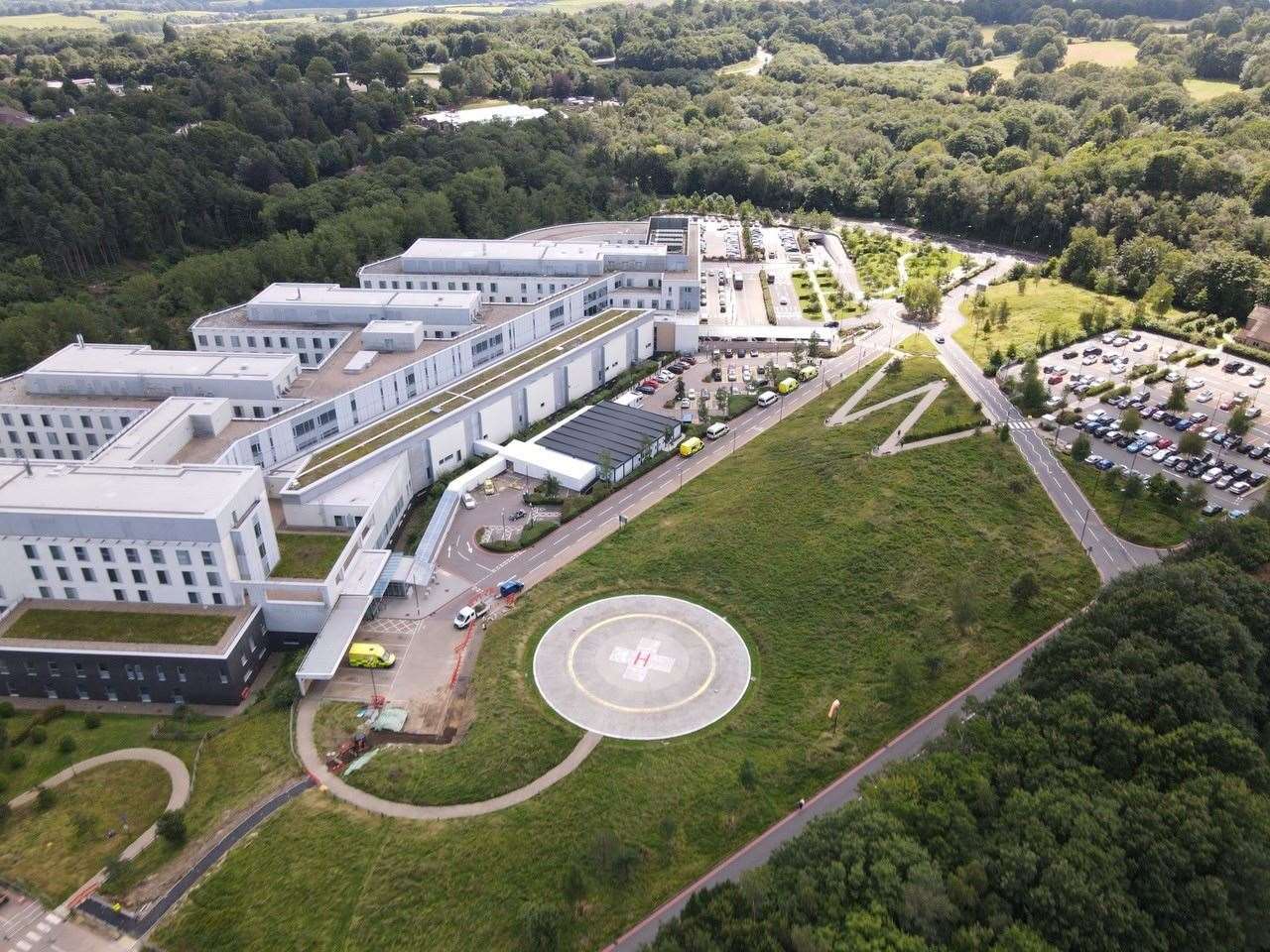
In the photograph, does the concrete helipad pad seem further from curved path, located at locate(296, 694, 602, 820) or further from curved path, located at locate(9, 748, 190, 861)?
curved path, located at locate(9, 748, 190, 861)

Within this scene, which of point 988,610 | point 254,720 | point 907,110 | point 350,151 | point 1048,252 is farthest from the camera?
point 907,110

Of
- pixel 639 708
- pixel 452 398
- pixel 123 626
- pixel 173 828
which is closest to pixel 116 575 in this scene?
pixel 123 626

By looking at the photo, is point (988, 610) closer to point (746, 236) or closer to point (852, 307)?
point (852, 307)

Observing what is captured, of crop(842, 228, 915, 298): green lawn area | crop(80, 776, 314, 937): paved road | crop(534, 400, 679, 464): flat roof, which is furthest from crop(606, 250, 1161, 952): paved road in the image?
crop(534, 400, 679, 464): flat roof

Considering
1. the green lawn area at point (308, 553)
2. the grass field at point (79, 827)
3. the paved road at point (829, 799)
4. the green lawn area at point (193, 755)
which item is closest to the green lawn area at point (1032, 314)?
the paved road at point (829, 799)

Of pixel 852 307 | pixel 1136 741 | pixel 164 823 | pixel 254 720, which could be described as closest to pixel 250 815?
pixel 164 823

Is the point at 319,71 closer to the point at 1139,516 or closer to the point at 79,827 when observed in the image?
the point at 79,827

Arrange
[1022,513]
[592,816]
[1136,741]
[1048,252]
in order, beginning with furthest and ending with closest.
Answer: [1048,252], [1022,513], [592,816], [1136,741]

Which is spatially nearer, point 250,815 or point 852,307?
point 250,815

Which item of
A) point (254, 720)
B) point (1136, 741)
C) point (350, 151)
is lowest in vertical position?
point (254, 720)
